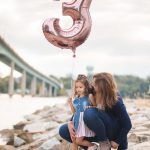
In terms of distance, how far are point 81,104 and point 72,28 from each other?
73cm

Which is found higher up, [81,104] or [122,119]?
[81,104]

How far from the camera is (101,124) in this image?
17.6ft

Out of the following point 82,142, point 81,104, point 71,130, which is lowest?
point 82,142

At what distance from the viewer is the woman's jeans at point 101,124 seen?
534cm

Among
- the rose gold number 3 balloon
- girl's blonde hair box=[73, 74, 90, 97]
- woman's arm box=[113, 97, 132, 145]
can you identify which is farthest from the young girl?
the rose gold number 3 balloon

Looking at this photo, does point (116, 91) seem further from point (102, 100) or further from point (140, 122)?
point (140, 122)

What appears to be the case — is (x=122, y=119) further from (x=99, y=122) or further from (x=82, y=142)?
(x=82, y=142)

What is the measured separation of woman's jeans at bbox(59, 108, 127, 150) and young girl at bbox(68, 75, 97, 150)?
0.23ft

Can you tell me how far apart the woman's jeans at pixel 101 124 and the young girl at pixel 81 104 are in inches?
2.8

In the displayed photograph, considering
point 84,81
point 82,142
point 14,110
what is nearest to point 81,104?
point 84,81

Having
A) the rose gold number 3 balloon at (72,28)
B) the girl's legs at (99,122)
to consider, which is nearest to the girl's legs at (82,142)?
the girl's legs at (99,122)

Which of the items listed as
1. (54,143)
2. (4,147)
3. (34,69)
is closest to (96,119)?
(54,143)

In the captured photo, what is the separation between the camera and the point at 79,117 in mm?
5469

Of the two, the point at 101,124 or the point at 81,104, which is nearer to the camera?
the point at 101,124
